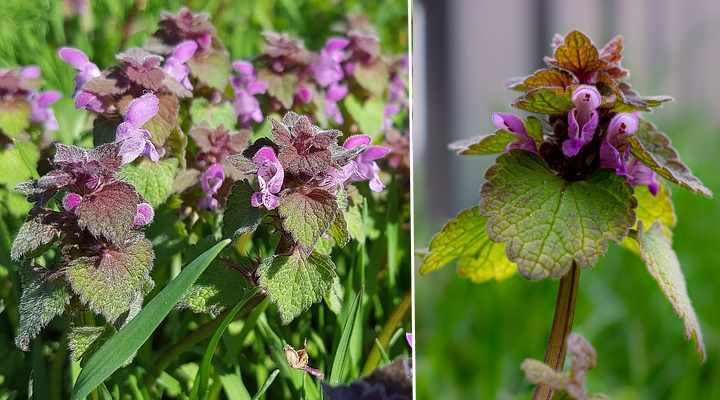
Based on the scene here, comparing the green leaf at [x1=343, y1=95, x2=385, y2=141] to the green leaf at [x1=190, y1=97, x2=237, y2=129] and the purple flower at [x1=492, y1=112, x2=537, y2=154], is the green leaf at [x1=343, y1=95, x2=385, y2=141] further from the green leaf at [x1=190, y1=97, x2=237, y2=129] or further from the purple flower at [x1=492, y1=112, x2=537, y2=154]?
the purple flower at [x1=492, y1=112, x2=537, y2=154]

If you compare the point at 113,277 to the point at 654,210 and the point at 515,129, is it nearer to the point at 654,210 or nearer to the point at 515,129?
the point at 515,129

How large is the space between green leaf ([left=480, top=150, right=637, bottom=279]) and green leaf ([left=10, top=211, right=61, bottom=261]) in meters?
0.37

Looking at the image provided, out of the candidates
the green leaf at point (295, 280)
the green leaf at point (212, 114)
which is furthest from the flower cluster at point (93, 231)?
the green leaf at point (212, 114)

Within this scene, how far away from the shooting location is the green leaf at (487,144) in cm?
77

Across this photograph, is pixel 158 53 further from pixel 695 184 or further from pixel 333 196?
pixel 695 184

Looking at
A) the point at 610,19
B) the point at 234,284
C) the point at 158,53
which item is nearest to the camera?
the point at 234,284

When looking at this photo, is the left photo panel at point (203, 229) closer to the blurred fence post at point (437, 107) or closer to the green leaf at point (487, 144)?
the green leaf at point (487, 144)

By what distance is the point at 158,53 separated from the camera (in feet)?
3.52

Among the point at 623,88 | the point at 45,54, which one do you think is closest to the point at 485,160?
the point at 45,54

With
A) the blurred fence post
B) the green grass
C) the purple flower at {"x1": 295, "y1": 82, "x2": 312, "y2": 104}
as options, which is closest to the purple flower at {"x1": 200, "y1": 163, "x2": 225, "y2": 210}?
the purple flower at {"x1": 295, "y1": 82, "x2": 312, "y2": 104}

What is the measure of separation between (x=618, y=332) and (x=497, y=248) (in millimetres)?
880

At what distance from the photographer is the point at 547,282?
6.55 feet

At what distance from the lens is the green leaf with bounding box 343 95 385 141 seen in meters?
1.42

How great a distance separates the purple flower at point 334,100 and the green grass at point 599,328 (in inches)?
20.0
